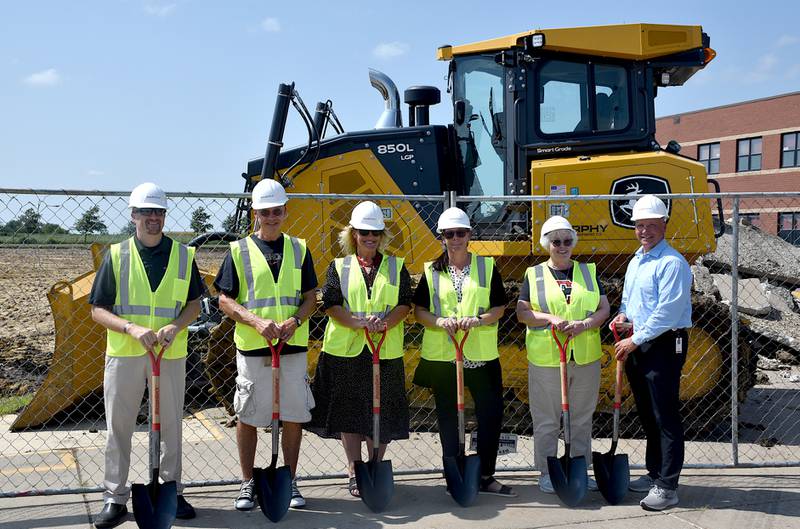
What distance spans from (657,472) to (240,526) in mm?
2648

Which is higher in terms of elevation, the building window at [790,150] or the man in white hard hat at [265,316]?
the building window at [790,150]

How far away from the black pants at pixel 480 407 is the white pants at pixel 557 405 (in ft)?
0.85

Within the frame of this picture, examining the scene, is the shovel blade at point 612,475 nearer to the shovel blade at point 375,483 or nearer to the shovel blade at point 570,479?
the shovel blade at point 570,479

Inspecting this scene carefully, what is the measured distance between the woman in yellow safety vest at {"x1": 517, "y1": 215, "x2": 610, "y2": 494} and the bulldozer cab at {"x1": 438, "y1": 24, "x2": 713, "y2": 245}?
1.57 meters

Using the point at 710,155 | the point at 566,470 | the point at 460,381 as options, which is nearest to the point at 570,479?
the point at 566,470

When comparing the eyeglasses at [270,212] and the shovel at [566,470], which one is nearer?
the eyeglasses at [270,212]

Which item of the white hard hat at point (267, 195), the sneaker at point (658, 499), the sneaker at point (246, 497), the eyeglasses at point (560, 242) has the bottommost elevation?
the sneaker at point (658, 499)

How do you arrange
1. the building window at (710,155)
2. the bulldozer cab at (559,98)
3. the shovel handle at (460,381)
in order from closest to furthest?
the shovel handle at (460,381) → the bulldozer cab at (559,98) → the building window at (710,155)

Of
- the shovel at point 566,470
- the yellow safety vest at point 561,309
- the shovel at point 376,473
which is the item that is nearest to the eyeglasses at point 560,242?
the yellow safety vest at point 561,309

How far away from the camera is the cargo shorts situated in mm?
4398

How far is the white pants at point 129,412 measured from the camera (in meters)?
4.16

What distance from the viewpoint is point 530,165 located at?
255 inches

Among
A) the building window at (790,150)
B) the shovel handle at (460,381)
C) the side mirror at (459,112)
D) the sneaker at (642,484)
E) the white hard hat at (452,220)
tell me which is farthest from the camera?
the building window at (790,150)

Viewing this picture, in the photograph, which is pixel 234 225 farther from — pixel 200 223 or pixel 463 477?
pixel 463 477
